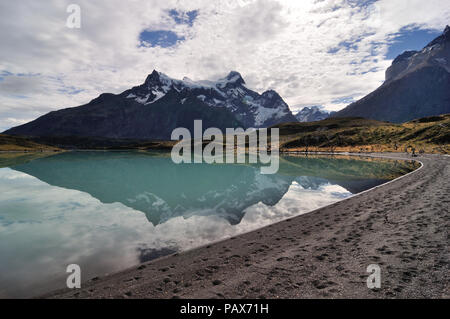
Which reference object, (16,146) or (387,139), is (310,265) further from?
(16,146)

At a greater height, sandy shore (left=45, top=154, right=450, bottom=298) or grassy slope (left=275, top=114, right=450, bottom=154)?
grassy slope (left=275, top=114, right=450, bottom=154)

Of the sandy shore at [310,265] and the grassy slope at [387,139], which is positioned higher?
the grassy slope at [387,139]

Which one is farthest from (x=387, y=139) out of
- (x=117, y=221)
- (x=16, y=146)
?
(x=16, y=146)

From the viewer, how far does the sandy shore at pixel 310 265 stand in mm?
8523

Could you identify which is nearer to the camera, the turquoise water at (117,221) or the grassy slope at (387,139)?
the turquoise water at (117,221)

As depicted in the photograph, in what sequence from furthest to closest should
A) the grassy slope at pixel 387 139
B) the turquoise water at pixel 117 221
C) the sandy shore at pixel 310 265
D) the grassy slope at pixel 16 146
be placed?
1. the grassy slope at pixel 16 146
2. the grassy slope at pixel 387 139
3. the turquoise water at pixel 117 221
4. the sandy shore at pixel 310 265

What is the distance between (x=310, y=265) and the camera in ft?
34.1

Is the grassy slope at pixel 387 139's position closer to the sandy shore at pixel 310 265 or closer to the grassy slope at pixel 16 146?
the sandy shore at pixel 310 265

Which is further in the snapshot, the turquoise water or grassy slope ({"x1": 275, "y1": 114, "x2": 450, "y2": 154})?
grassy slope ({"x1": 275, "y1": 114, "x2": 450, "y2": 154})

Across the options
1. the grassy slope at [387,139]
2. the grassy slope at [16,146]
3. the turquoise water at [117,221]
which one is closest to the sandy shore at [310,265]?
the turquoise water at [117,221]

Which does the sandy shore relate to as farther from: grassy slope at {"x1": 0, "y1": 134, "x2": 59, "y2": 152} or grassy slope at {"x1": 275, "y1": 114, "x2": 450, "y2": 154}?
grassy slope at {"x1": 0, "y1": 134, "x2": 59, "y2": 152}

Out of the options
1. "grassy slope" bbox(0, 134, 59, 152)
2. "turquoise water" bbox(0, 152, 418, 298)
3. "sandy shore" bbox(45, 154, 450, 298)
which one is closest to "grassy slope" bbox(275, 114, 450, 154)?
"turquoise water" bbox(0, 152, 418, 298)

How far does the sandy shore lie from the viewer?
8.52 meters
